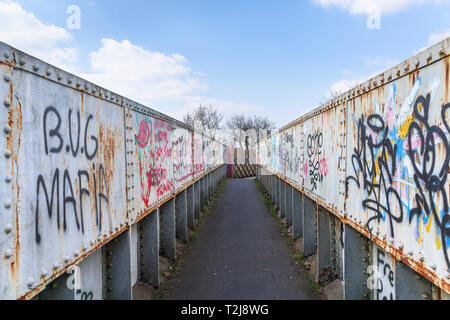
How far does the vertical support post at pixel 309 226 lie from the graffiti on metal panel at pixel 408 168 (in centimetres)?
331

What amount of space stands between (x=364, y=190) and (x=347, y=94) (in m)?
1.28

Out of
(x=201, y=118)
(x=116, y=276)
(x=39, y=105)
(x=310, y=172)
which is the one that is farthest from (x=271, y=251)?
(x=201, y=118)

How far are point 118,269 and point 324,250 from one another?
3.49 meters

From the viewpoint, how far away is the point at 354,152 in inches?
135

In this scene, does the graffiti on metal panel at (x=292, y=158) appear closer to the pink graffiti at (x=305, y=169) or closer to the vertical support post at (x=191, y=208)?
the pink graffiti at (x=305, y=169)

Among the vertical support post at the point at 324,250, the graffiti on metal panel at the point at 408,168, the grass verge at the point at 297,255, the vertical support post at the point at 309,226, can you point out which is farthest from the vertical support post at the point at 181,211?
the graffiti on metal panel at the point at 408,168

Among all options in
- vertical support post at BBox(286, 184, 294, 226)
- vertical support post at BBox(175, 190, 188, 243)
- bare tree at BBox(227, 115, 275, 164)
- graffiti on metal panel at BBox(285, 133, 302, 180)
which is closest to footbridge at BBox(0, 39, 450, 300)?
graffiti on metal panel at BBox(285, 133, 302, 180)

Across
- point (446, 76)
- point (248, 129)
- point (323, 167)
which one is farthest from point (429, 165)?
point (248, 129)

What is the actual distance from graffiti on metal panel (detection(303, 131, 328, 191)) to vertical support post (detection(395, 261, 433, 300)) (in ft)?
7.03

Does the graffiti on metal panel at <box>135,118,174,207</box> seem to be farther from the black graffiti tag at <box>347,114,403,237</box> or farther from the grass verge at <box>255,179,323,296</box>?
the grass verge at <box>255,179,323,296</box>

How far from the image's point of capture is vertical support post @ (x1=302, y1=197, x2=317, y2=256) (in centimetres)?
642

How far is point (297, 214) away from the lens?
305 inches

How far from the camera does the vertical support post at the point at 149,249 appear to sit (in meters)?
5.05

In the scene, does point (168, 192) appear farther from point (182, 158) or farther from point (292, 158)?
point (292, 158)
